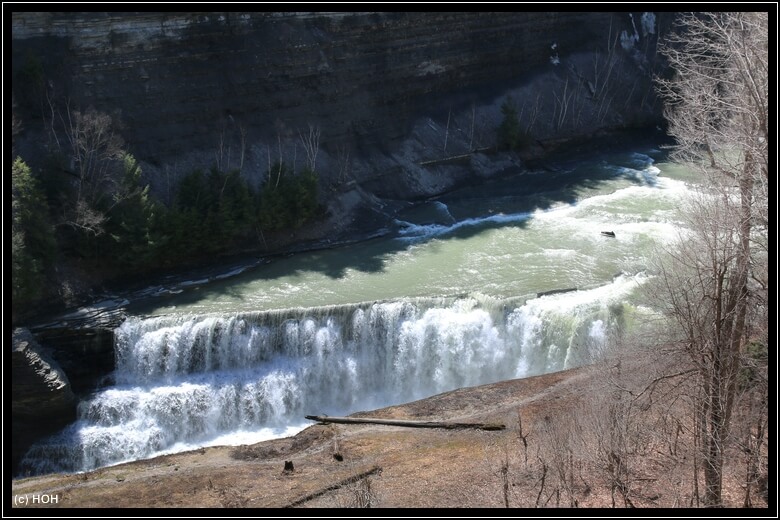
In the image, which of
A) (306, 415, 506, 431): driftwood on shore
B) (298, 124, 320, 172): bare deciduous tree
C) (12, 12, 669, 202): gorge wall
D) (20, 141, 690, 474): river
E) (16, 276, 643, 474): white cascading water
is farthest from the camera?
(298, 124, 320, 172): bare deciduous tree

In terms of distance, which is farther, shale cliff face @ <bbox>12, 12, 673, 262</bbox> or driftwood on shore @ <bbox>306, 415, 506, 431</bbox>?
shale cliff face @ <bbox>12, 12, 673, 262</bbox>

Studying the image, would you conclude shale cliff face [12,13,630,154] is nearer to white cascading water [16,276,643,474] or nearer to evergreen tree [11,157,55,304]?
evergreen tree [11,157,55,304]

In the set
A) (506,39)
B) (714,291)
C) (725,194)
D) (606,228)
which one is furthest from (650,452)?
(506,39)

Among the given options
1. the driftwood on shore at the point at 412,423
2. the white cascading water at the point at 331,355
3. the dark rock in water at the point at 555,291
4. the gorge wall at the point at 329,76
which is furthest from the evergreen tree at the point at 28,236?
the dark rock in water at the point at 555,291

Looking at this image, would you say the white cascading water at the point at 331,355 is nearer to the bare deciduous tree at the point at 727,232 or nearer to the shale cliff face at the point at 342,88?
the shale cliff face at the point at 342,88

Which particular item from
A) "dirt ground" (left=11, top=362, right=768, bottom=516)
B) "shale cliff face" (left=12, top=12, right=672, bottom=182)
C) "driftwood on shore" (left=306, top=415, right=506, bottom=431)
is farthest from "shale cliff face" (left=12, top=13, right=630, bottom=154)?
"dirt ground" (left=11, top=362, right=768, bottom=516)

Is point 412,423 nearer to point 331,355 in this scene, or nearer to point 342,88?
point 331,355
